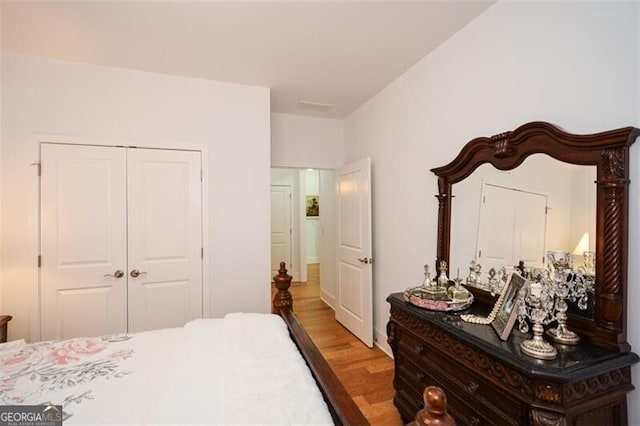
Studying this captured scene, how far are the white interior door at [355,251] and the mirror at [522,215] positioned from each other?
1165 millimetres

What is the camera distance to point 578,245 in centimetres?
138

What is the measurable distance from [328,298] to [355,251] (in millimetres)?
1574

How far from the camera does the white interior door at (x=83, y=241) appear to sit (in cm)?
234

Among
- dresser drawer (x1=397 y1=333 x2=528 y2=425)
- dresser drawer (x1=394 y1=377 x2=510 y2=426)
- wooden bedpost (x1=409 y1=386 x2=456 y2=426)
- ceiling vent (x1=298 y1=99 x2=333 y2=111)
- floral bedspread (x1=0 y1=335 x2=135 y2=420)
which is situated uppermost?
ceiling vent (x1=298 y1=99 x2=333 y2=111)

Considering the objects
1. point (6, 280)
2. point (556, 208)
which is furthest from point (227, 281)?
point (556, 208)

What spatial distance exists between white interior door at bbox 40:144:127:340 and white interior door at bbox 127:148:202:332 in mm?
85

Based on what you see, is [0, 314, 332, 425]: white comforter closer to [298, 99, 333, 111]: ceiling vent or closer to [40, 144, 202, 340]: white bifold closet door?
[40, 144, 202, 340]: white bifold closet door

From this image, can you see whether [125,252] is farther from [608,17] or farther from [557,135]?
[608,17]

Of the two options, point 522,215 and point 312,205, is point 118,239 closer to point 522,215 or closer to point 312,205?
point 522,215

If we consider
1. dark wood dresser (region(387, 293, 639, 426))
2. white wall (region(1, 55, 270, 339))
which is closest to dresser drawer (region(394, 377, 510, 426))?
dark wood dresser (region(387, 293, 639, 426))

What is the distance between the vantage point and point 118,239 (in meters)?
2.50

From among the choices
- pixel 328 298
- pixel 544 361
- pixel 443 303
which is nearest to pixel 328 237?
pixel 328 298

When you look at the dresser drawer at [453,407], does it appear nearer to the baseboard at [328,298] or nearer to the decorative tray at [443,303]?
the decorative tray at [443,303]

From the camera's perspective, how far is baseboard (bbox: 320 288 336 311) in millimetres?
4420
